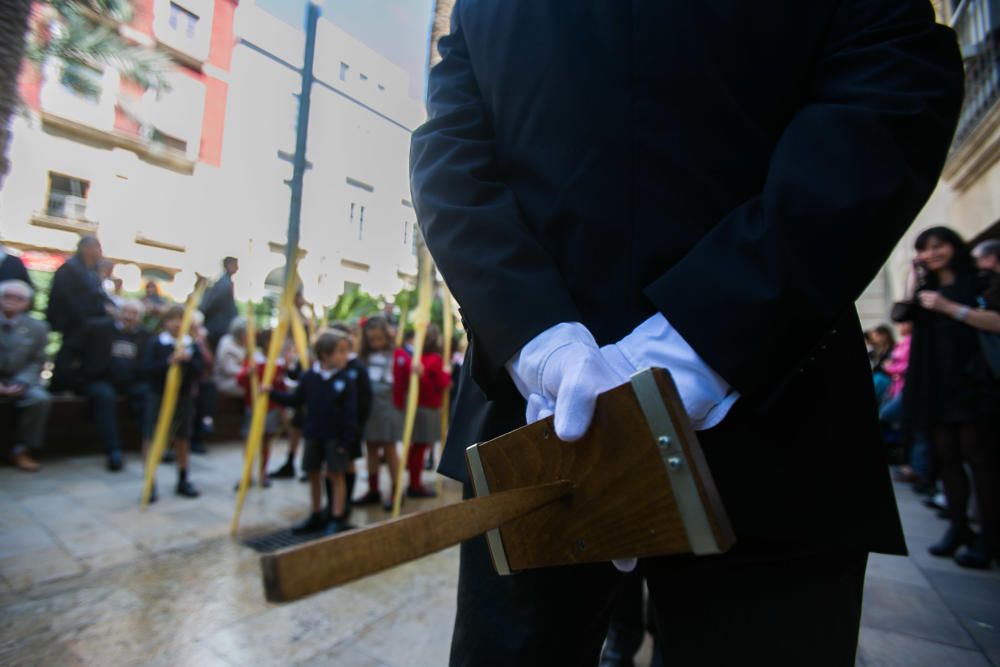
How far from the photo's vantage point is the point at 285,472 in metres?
6.03

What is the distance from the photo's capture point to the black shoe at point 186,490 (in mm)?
4793

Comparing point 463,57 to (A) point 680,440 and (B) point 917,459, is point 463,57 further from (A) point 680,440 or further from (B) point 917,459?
(B) point 917,459

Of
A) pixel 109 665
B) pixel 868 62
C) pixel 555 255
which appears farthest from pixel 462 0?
pixel 109 665

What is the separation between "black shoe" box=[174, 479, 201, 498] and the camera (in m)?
4.79

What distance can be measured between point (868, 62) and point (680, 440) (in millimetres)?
571

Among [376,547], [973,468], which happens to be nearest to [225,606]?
[376,547]

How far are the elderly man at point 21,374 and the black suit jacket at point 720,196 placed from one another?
20.2 feet

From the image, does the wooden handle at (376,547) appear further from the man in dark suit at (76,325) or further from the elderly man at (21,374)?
the man in dark suit at (76,325)

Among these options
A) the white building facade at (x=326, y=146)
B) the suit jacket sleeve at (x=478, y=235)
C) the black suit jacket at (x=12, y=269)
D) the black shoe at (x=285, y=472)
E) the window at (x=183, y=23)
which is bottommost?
the black shoe at (x=285, y=472)

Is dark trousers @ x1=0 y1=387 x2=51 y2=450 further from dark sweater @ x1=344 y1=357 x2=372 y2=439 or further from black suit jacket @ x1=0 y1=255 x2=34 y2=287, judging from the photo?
dark sweater @ x1=344 y1=357 x2=372 y2=439

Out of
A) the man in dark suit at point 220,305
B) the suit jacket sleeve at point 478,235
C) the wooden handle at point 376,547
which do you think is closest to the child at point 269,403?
the man in dark suit at point 220,305

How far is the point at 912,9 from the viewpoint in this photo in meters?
0.76

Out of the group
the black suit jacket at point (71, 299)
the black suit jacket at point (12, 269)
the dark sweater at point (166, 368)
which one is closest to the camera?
the dark sweater at point (166, 368)

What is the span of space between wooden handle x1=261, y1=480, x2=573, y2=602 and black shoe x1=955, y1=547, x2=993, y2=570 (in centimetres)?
395
